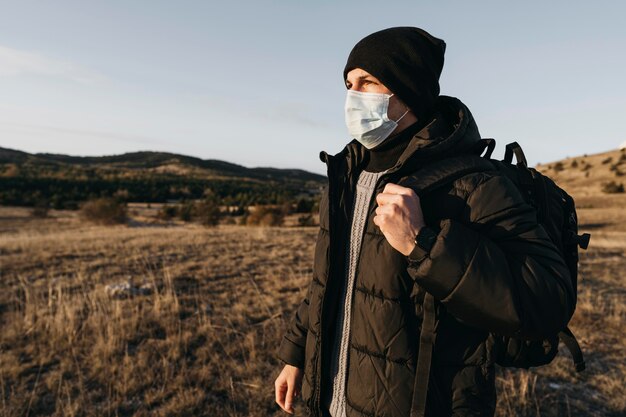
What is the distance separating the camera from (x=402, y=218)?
1321 millimetres

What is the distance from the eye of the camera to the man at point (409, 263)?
3.98ft

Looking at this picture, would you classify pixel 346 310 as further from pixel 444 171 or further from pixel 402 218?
pixel 444 171

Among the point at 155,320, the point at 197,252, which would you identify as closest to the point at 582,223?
the point at 197,252

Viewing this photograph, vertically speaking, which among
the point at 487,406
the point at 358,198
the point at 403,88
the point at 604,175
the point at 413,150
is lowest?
the point at 487,406

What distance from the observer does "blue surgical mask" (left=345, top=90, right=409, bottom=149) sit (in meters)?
1.69

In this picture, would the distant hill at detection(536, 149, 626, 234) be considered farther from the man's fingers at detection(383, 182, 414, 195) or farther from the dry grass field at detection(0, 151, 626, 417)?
the man's fingers at detection(383, 182, 414, 195)

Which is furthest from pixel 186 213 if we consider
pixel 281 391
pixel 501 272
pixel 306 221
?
pixel 501 272

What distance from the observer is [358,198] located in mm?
1741

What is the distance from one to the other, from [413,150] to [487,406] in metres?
1.03

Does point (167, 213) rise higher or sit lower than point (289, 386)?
lower

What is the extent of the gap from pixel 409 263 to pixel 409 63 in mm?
873

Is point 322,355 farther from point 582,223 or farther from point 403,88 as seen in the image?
point 582,223

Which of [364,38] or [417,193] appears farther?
[364,38]

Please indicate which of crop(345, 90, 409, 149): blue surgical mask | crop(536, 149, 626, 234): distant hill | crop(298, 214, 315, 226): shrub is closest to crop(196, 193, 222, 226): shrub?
crop(298, 214, 315, 226): shrub
